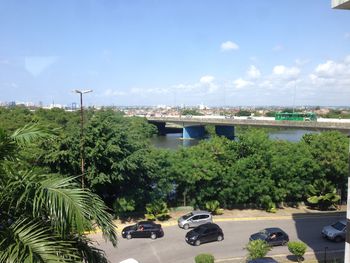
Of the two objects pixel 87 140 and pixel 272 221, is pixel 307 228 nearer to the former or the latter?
pixel 272 221

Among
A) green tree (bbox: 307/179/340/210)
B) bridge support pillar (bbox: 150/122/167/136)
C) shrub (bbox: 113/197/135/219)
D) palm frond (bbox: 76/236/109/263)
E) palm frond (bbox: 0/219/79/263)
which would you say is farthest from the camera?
bridge support pillar (bbox: 150/122/167/136)

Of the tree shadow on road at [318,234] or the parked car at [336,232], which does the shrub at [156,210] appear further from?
the parked car at [336,232]

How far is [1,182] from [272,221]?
25.7 m

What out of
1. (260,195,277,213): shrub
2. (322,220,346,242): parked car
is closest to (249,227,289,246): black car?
(322,220,346,242): parked car

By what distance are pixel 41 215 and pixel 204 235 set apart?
19.2 metres

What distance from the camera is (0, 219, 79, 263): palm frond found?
167 inches

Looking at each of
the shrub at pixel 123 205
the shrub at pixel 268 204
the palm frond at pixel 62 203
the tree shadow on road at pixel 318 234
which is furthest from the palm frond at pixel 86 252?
the shrub at pixel 268 204

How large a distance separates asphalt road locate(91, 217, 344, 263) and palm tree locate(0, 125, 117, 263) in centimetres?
1630

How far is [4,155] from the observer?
5.10 metres

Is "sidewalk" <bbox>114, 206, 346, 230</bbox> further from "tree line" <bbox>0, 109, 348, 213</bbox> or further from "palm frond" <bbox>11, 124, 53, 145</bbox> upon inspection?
"palm frond" <bbox>11, 124, 53, 145</bbox>

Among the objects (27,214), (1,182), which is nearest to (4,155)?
(1,182)

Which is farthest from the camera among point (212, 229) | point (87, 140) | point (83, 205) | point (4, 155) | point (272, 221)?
point (272, 221)

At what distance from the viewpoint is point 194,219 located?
85.0 ft

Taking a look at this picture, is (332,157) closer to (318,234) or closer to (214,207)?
(318,234)
